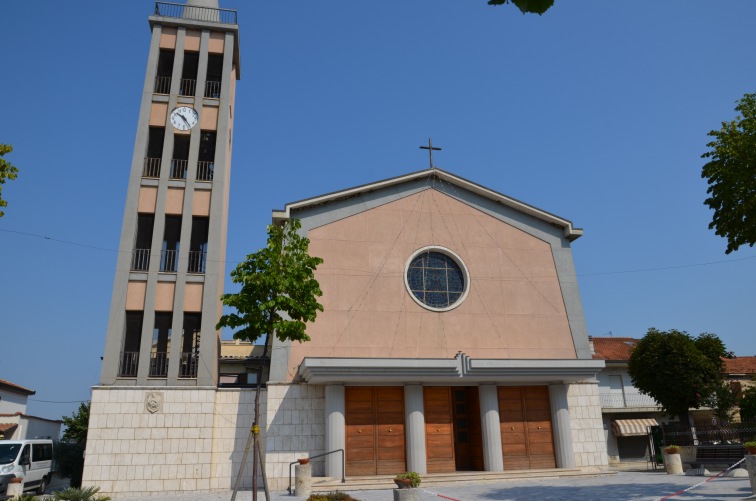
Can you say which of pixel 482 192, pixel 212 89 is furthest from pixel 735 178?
pixel 212 89

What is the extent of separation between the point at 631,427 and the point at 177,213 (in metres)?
27.8

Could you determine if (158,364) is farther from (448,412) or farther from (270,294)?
(448,412)

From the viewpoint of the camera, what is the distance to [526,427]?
21.8 metres

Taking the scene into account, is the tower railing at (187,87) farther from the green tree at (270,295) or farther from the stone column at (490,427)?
the stone column at (490,427)

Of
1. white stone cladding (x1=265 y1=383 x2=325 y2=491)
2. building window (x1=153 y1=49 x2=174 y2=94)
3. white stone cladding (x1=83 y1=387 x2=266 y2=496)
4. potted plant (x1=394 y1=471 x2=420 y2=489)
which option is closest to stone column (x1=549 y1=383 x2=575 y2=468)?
white stone cladding (x1=265 y1=383 x2=325 y2=491)

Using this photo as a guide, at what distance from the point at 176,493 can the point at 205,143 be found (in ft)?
45.0

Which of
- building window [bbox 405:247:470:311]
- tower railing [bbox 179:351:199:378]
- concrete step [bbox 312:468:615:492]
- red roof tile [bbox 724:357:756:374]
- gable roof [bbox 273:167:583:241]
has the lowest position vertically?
concrete step [bbox 312:468:615:492]

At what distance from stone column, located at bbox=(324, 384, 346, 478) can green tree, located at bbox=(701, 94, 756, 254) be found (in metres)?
13.4

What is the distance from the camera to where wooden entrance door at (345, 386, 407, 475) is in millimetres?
20203

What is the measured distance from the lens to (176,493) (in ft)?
61.5

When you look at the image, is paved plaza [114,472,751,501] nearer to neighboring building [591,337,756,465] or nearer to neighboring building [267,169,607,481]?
neighboring building [267,169,607,481]

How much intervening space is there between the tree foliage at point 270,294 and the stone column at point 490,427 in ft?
31.4

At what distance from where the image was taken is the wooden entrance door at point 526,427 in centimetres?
2130

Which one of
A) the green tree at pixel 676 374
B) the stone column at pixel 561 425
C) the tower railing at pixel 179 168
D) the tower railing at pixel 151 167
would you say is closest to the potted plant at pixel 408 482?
the stone column at pixel 561 425
